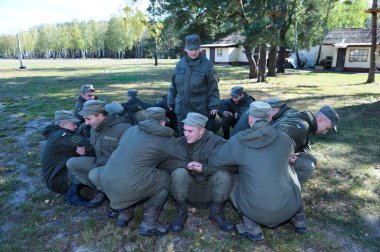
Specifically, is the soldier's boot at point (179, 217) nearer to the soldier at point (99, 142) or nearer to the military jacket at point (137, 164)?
the military jacket at point (137, 164)

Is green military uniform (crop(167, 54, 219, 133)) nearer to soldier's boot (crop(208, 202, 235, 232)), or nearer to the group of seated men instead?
the group of seated men

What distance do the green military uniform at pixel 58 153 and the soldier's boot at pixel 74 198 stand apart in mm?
87

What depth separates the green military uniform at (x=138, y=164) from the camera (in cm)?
310

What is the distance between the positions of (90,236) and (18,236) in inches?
31.7

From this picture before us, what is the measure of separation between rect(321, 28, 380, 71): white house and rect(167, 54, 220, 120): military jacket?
28.8 m

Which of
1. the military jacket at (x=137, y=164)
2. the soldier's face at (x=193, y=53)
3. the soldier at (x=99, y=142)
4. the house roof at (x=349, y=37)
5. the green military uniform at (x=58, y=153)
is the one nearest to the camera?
the military jacket at (x=137, y=164)

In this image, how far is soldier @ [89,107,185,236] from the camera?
310 centimetres

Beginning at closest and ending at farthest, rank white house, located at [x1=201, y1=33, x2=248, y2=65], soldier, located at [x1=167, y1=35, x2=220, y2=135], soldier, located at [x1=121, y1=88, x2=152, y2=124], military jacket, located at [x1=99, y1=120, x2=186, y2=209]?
military jacket, located at [x1=99, y1=120, x2=186, y2=209] → soldier, located at [x1=167, y1=35, x2=220, y2=135] → soldier, located at [x1=121, y1=88, x2=152, y2=124] → white house, located at [x1=201, y1=33, x2=248, y2=65]

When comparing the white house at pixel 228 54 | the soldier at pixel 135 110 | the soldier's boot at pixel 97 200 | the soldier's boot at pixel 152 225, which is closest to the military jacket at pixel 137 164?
the soldier's boot at pixel 152 225

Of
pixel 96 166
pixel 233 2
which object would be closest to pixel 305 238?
pixel 96 166

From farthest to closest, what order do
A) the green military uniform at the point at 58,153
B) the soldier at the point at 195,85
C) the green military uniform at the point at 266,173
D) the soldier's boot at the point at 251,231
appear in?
the soldier at the point at 195,85 → the green military uniform at the point at 58,153 → the soldier's boot at the point at 251,231 → the green military uniform at the point at 266,173

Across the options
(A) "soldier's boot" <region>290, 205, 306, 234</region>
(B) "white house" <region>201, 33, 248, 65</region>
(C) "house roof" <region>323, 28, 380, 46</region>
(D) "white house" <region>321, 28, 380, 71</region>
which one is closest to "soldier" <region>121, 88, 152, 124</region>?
(A) "soldier's boot" <region>290, 205, 306, 234</region>

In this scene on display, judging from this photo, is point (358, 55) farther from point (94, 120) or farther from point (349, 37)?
point (94, 120)

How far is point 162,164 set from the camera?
3453 millimetres
